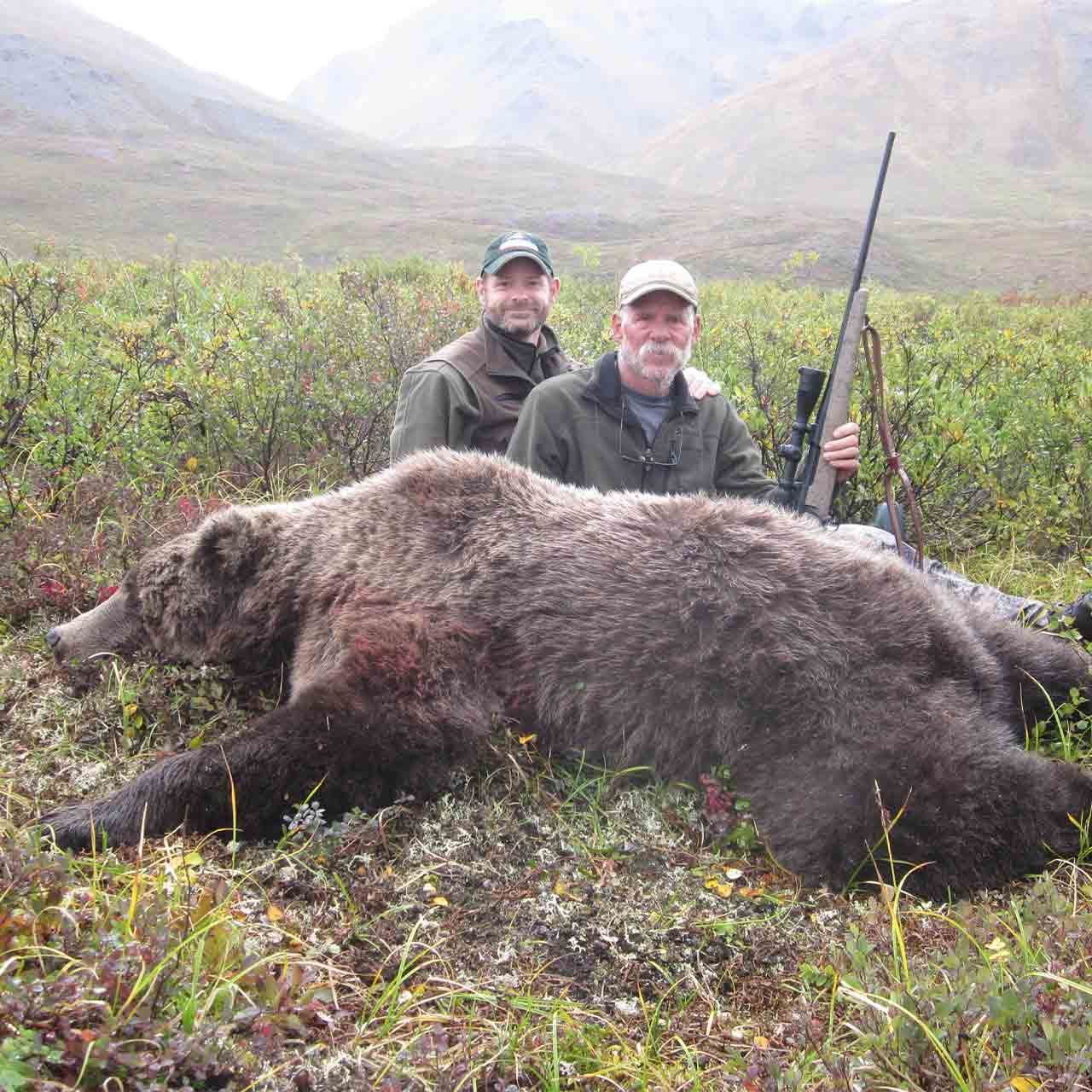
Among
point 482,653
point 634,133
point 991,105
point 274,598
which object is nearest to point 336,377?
point 274,598

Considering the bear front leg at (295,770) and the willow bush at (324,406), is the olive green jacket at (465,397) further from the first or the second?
the bear front leg at (295,770)

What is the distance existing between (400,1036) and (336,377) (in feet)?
16.2

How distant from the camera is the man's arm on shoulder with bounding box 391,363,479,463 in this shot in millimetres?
4953

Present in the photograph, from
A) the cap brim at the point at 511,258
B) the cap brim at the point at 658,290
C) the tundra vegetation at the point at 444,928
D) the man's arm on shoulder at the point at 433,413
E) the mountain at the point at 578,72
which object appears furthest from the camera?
the mountain at the point at 578,72

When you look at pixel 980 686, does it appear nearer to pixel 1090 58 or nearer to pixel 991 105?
pixel 991 105

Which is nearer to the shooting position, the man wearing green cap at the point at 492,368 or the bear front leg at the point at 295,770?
the bear front leg at the point at 295,770

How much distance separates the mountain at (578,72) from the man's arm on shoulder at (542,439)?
136 m

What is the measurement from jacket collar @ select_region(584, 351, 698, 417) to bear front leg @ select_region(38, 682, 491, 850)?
2.10 metres

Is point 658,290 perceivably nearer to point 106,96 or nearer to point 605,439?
point 605,439

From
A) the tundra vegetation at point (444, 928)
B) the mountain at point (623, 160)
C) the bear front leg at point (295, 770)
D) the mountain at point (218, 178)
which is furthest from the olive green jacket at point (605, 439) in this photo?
the mountain at point (218, 178)

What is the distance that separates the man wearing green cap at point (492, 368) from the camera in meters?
5.03

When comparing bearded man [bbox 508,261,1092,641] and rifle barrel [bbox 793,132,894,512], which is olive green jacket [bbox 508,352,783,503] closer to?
bearded man [bbox 508,261,1092,641]

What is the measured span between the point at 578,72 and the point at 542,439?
18059 centimetres

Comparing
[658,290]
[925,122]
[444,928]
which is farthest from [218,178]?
[925,122]
